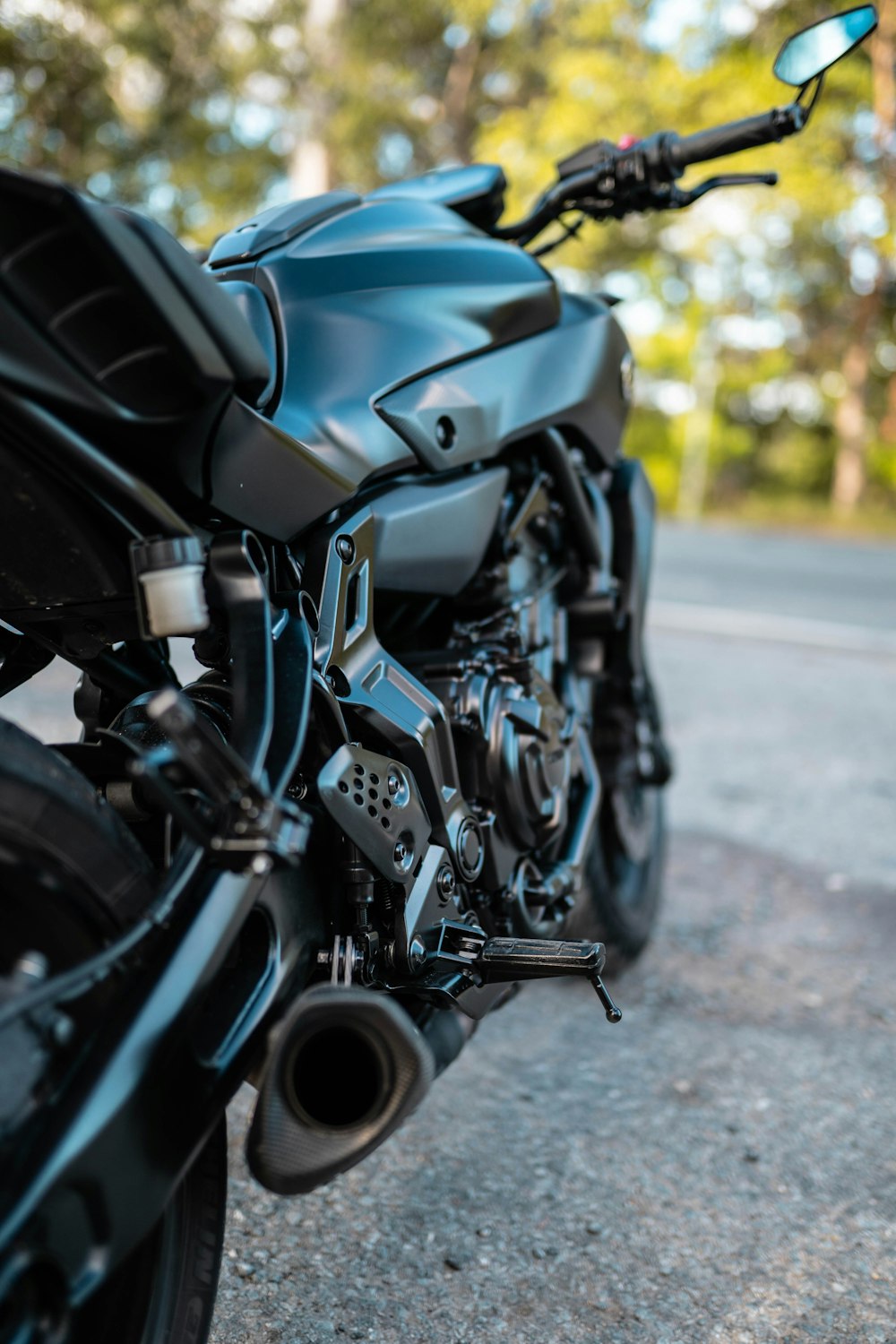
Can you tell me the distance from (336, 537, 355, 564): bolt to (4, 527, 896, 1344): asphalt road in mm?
983

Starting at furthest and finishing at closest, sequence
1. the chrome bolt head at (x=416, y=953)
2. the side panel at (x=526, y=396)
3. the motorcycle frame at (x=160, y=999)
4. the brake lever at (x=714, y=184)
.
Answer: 1. the brake lever at (x=714, y=184)
2. the side panel at (x=526, y=396)
3. the chrome bolt head at (x=416, y=953)
4. the motorcycle frame at (x=160, y=999)

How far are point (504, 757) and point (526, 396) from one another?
604 millimetres

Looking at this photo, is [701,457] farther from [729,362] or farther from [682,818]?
[682,818]

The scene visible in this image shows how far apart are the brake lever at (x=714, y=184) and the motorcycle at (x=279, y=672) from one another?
0.09ft

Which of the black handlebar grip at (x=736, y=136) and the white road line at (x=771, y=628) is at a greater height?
the black handlebar grip at (x=736, y=136)

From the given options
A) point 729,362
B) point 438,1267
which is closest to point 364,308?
point 438,1267

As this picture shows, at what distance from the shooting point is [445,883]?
1609 millimetres

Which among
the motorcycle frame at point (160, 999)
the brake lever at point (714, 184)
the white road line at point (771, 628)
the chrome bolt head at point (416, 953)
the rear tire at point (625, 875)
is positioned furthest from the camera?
the white road line at point (771, 628)

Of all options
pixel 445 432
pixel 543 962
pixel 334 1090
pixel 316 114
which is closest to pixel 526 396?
pixel 445 432

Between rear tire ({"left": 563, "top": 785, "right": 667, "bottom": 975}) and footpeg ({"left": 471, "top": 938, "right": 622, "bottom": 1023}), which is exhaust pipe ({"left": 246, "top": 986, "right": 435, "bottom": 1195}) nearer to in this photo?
footpeg ({"left": 471, "top": 938, "right": 622, "bottom": 1023})

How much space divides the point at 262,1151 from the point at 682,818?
2.89 metres

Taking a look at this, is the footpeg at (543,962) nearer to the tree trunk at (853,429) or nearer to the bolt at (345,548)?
the bolt at (345,548)

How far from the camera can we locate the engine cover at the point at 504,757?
5.89ft

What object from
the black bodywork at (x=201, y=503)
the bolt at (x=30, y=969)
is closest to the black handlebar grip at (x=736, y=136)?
the black bodywork at (x=201, y=503)
